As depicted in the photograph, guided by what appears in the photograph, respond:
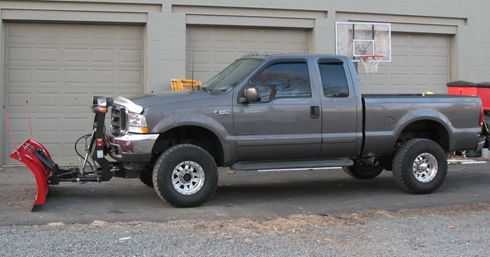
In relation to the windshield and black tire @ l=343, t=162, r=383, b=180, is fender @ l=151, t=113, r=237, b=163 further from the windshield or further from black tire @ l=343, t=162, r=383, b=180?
black tire @ l=343, t=162, r=383, b=180

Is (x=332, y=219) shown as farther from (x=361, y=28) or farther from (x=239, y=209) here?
(x=361, y=28)

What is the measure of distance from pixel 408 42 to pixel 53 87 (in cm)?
863

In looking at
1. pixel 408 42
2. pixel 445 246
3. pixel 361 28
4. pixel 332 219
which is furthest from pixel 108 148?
pixel 408 42

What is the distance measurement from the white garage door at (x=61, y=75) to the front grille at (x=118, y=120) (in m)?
4.65

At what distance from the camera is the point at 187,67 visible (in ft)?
44.0

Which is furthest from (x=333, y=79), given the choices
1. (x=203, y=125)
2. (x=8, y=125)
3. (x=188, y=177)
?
(x=8, y=125)

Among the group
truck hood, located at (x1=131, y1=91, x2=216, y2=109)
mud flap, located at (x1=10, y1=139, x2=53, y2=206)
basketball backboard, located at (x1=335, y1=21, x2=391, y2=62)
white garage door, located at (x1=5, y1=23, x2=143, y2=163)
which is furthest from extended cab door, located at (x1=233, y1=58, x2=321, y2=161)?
basketball backboard, located at (x1=335, y1=21, x2=391, y2=62)

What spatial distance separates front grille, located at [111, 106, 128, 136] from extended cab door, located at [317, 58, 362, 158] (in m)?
2.84

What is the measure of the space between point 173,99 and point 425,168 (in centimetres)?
405

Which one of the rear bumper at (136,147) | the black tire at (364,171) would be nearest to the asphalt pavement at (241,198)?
the black tire at (364,171)

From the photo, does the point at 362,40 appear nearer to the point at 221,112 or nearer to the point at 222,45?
the point at 222,45

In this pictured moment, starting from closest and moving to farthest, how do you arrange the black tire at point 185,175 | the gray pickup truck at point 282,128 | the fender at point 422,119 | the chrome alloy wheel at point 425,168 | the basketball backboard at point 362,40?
the black tire at point 185,175, the gray pickup truck at point 282,128, the fender at point 422,119, the chrome alloy wheel at point 425,168, the basketball backboard at point 362,40

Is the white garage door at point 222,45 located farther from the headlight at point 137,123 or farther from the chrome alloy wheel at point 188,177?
the chrome alloy wheel at point 188,177

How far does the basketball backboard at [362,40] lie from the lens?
14164 mm
